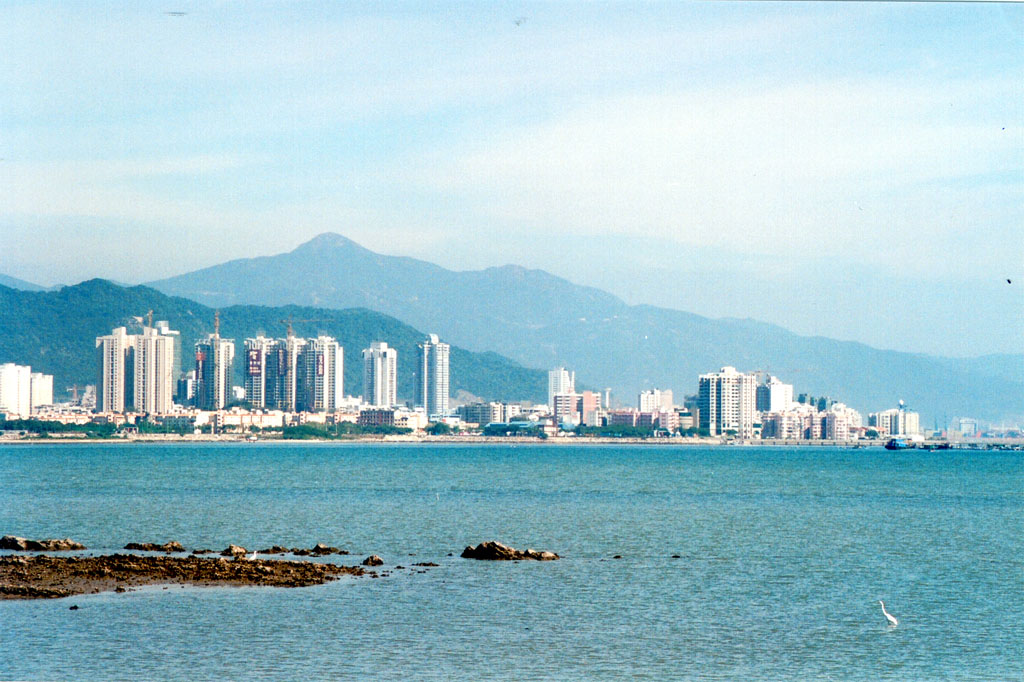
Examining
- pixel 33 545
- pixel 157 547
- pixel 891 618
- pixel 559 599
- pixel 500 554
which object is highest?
pixel 33 545

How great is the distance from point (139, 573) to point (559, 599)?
37.4ft

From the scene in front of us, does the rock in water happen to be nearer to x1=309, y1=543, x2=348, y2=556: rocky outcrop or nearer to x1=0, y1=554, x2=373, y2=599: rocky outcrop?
x1=309, y1=543, x2=348, y2=556: rocky outcrop

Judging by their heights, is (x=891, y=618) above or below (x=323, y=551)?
below

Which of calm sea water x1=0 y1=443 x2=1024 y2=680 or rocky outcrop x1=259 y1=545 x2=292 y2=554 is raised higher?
rocky outcrop x1=259 y1=545 x2=292 y2=554

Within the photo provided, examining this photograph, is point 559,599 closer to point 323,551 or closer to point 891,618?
point 891,618

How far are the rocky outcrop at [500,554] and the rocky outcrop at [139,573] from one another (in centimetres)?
472

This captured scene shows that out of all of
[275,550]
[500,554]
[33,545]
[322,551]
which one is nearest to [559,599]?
[500,554]

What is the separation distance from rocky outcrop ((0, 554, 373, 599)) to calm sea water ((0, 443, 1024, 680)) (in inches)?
47.4

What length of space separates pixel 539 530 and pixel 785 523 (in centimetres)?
1223

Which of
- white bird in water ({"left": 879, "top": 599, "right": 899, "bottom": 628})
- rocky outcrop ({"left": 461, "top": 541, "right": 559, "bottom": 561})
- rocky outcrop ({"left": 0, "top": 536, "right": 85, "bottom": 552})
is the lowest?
white bird in water ({"left": 879, "top": 599, "right": 899, "bottom": 628})

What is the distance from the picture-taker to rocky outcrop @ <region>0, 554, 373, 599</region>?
3112cm

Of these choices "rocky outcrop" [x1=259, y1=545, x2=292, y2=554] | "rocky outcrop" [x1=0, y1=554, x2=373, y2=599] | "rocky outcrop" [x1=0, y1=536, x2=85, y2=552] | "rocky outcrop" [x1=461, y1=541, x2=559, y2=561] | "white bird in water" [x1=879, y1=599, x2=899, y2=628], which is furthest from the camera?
"rocky outcrop" [x1=259, y1=545, x2=292, y2=554]

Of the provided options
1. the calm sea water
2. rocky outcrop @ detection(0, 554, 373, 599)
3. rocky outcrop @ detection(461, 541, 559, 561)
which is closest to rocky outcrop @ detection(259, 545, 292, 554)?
the calm sea water

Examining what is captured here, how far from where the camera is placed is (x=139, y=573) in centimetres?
3356
